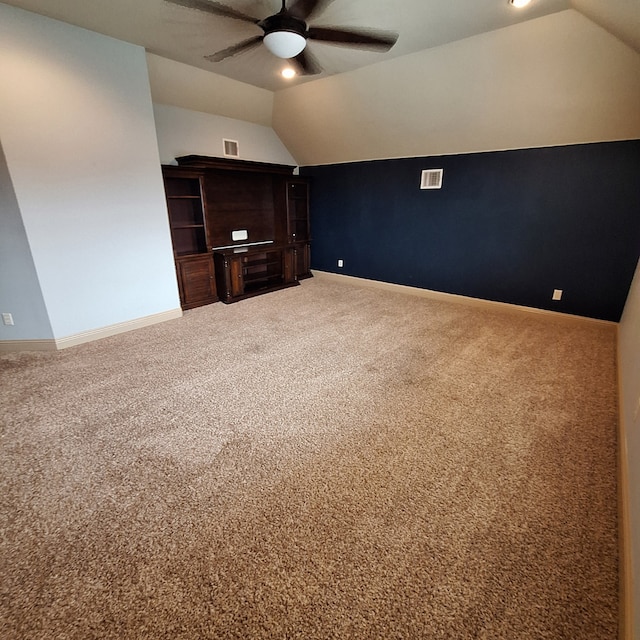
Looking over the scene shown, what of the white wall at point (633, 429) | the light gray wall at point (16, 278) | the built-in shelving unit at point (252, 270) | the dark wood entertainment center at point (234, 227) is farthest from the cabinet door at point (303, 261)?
the white wall at point (633, 429)

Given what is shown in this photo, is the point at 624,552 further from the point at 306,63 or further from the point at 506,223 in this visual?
the point at 506,223

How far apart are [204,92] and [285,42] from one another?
268 centimetres

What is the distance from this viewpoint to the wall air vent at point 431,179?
4.66 metres

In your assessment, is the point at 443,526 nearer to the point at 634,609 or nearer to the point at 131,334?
the point at 634,609

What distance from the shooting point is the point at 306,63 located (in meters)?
2.74

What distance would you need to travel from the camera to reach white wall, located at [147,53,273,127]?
12.4 ft

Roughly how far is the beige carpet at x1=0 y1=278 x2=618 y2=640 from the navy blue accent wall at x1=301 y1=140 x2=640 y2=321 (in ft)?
4.38

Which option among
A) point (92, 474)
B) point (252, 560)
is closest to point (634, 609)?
point (252, 560)

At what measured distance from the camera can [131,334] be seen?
12.0ft

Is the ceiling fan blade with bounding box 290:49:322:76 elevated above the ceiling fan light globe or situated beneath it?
elevated above

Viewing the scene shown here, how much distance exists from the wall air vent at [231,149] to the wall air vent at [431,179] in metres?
2.88

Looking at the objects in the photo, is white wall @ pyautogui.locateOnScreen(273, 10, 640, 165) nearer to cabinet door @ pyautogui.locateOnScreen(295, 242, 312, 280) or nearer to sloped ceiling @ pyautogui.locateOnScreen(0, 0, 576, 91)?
sloped ceiling @ pyautogui.locateOnScreen(0, 0, 576, 91)

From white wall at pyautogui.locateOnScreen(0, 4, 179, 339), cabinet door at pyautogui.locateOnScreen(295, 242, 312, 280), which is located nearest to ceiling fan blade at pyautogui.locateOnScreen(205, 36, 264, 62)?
white wall at pyautogui.locateOnScreen(0, 4, 179, 339)

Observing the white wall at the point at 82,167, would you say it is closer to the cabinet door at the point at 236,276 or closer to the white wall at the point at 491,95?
the cabinet door at the point at 236,276
